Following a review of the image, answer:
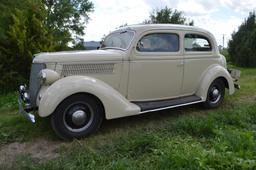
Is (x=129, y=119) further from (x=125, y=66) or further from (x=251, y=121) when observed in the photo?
(x=251, y=121)

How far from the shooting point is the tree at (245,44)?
13.4 m

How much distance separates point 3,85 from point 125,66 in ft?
16.5

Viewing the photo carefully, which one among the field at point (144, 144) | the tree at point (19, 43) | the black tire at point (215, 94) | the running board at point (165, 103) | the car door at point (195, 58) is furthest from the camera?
the tree at point (19, 43)

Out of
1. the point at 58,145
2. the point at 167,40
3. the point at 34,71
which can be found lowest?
the point at 58,145

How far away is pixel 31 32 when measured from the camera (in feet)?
29.7

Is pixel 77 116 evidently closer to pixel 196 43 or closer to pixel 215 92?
pixel 196 43

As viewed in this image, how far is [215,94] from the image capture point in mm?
6168

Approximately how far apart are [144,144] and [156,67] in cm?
173

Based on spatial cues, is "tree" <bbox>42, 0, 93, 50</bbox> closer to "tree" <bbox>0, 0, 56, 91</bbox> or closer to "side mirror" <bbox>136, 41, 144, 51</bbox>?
"tree" <bbox>0, 0, 56, 91</bbox>

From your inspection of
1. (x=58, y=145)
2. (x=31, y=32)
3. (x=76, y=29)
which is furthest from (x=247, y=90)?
(x=76, y=29)

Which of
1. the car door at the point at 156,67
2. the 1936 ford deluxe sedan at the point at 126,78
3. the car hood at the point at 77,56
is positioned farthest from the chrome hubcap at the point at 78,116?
the car door at the point at 156,67

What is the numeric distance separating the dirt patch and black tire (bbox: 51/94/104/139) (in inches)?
9.9

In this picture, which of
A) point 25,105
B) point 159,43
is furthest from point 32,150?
point 159,43

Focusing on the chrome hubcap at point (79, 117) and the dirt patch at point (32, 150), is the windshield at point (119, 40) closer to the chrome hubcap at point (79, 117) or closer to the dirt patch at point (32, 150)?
the chrome hubcap at point (79, 117)
